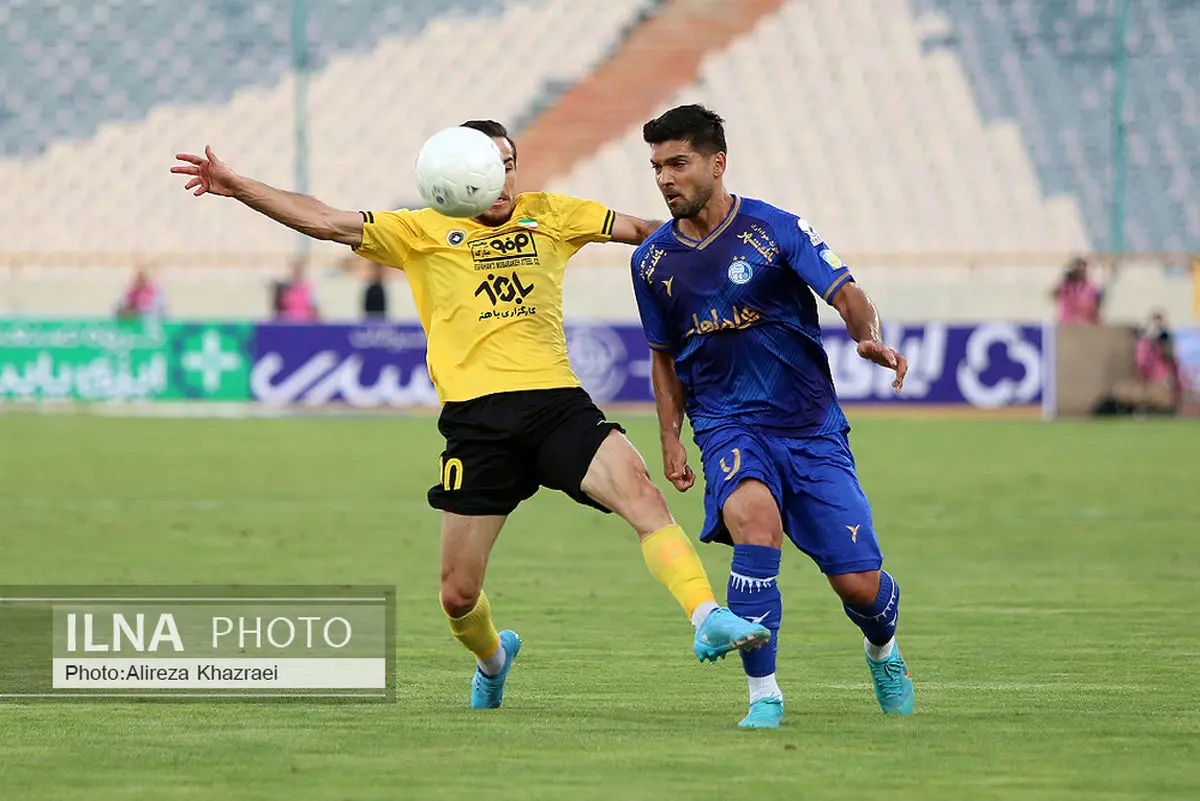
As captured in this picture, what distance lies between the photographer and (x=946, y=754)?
562 centimetres

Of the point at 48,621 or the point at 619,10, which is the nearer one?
the point at 48,621

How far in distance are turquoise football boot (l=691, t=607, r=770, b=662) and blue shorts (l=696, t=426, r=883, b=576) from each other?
0.47 meters

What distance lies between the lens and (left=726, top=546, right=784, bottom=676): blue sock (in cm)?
633

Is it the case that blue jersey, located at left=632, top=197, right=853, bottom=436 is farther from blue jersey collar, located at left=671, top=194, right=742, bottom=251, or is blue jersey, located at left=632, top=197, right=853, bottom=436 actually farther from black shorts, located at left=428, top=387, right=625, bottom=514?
black shorts, located at left=428, top=387, right=625, bottom=514

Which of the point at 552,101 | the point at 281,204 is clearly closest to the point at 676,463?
the point at 281,204

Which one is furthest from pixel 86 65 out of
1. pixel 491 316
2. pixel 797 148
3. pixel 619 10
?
pixel 491 316

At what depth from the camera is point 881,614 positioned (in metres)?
6.60

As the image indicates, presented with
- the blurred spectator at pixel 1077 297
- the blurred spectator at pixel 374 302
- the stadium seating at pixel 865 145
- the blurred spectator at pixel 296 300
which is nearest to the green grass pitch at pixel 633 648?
the blurred spectator at pixel 1077 297

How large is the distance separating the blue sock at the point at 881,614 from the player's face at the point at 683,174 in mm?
1384

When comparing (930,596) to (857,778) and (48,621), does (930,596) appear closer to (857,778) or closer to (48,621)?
(48,621)

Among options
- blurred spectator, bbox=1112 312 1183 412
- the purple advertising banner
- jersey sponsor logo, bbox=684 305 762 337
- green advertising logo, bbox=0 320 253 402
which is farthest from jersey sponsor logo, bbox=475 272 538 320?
blurred spectator, bbox=1112 312 1183 412

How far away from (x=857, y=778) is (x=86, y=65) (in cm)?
3104

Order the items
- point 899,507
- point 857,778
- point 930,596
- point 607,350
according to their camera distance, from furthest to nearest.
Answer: point 607,350
point 899,507
point 930,596
point 857,778

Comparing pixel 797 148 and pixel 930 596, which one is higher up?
pixel 797 148
